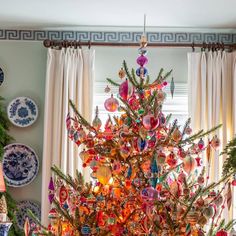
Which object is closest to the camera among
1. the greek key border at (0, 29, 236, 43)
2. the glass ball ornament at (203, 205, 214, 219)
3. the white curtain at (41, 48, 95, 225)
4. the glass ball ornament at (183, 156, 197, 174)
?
the glass ball ornament at (203, 205, 214, 219)

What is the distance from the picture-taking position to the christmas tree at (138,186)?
98.7 inches

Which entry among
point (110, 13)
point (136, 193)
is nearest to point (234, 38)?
point (110, 13)

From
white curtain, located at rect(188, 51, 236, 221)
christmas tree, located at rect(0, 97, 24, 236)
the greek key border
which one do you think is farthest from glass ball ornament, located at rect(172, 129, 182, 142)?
the greek key border

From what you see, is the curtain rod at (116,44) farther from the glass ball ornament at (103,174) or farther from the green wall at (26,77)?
the glass ball ornament at (103,174)

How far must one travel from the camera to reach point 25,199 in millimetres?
4594

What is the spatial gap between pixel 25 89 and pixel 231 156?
2.14m

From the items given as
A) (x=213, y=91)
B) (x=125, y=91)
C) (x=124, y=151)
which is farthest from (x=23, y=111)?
(x=124, y=151)

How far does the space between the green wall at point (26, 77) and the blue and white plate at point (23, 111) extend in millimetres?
47

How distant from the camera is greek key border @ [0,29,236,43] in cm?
471

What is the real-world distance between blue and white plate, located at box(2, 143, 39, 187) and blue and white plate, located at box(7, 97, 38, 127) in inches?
8.0

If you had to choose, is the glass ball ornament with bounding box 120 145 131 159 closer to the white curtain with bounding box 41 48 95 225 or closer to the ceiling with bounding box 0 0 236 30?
the ceiling with bounding box 0 0 236 30

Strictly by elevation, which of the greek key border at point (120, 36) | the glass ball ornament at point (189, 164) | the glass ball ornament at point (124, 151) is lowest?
the glass ball ornament at point (189, 164)

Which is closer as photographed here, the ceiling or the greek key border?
the ceiling

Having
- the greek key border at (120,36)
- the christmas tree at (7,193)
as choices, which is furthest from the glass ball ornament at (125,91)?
the greek key border at (120,36)
